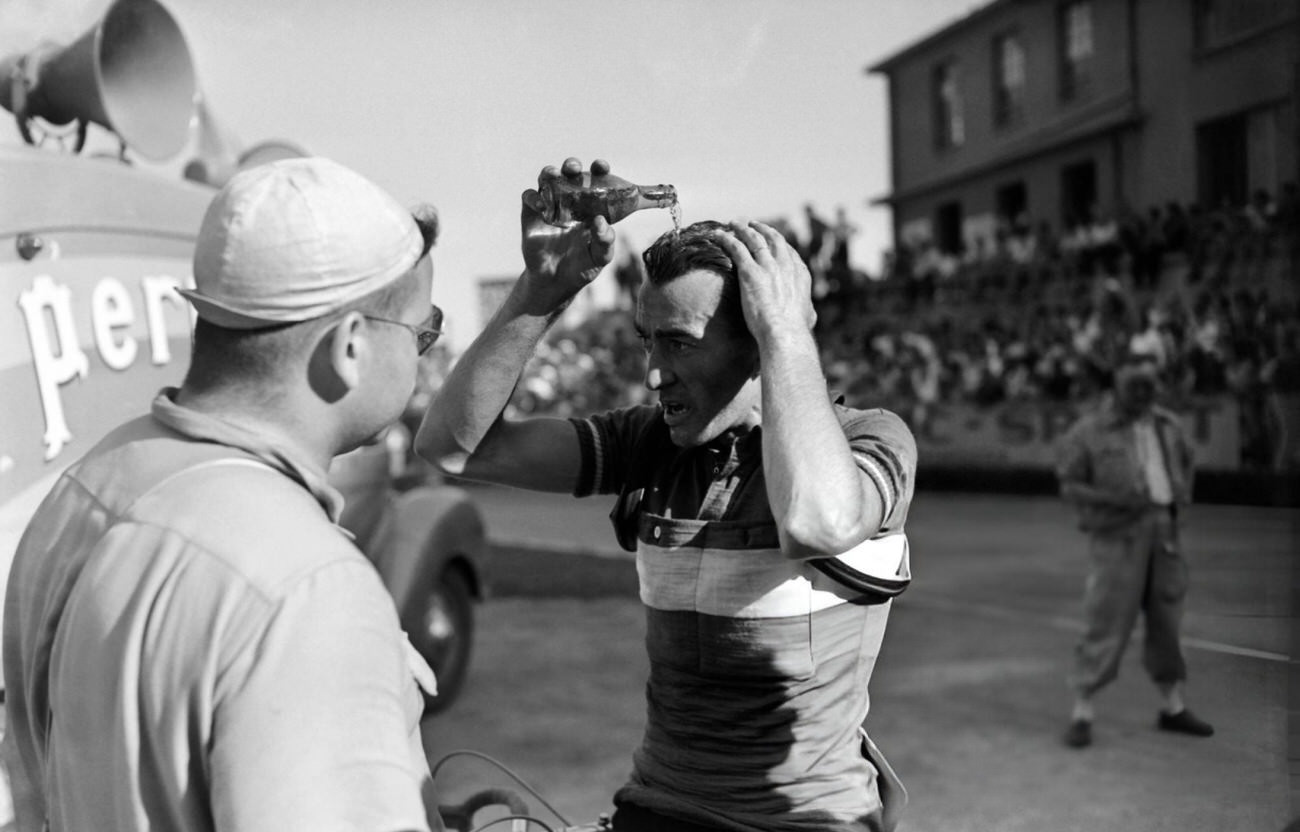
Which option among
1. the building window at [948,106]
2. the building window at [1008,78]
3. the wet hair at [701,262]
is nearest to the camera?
the wet hair at [701,262]

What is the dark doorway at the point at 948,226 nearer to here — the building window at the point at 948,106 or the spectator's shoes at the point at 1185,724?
the building window at the point at 948,106

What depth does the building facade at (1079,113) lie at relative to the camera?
15.4 m

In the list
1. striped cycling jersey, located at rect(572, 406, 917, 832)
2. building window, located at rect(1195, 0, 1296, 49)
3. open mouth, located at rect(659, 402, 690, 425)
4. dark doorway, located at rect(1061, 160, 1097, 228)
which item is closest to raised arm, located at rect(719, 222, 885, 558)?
striped cycling jersey, located at rect(572, 406, 917, 832)

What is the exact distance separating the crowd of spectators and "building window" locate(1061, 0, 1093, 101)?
2433 mm

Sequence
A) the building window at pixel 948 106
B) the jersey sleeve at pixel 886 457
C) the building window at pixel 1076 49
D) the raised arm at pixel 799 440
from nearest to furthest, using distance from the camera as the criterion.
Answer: the raised arm at pixel 799 440, the jersey sleeve at pixel 886 457, the building window at pixel 1076 49, the building window at pixel 948 106

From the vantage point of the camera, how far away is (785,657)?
1591 mm

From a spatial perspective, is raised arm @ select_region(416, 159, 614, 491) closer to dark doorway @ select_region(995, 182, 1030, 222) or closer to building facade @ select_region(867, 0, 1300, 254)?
building facade @ select_region(867, 0, 1300, 254)

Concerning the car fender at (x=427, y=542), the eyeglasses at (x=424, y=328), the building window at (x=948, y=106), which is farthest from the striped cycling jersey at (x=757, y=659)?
the building window at (x=948, y=106)

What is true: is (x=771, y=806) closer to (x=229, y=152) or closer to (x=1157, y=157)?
(x=229, y=152)

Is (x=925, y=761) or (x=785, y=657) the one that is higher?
(x=785, y=657)

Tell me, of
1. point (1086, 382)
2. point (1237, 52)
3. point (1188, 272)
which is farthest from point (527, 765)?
point (1237, 52)

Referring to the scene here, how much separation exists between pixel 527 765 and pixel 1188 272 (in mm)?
12049

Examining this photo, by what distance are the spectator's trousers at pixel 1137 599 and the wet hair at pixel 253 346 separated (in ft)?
16.2

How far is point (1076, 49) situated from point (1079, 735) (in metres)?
16.7
